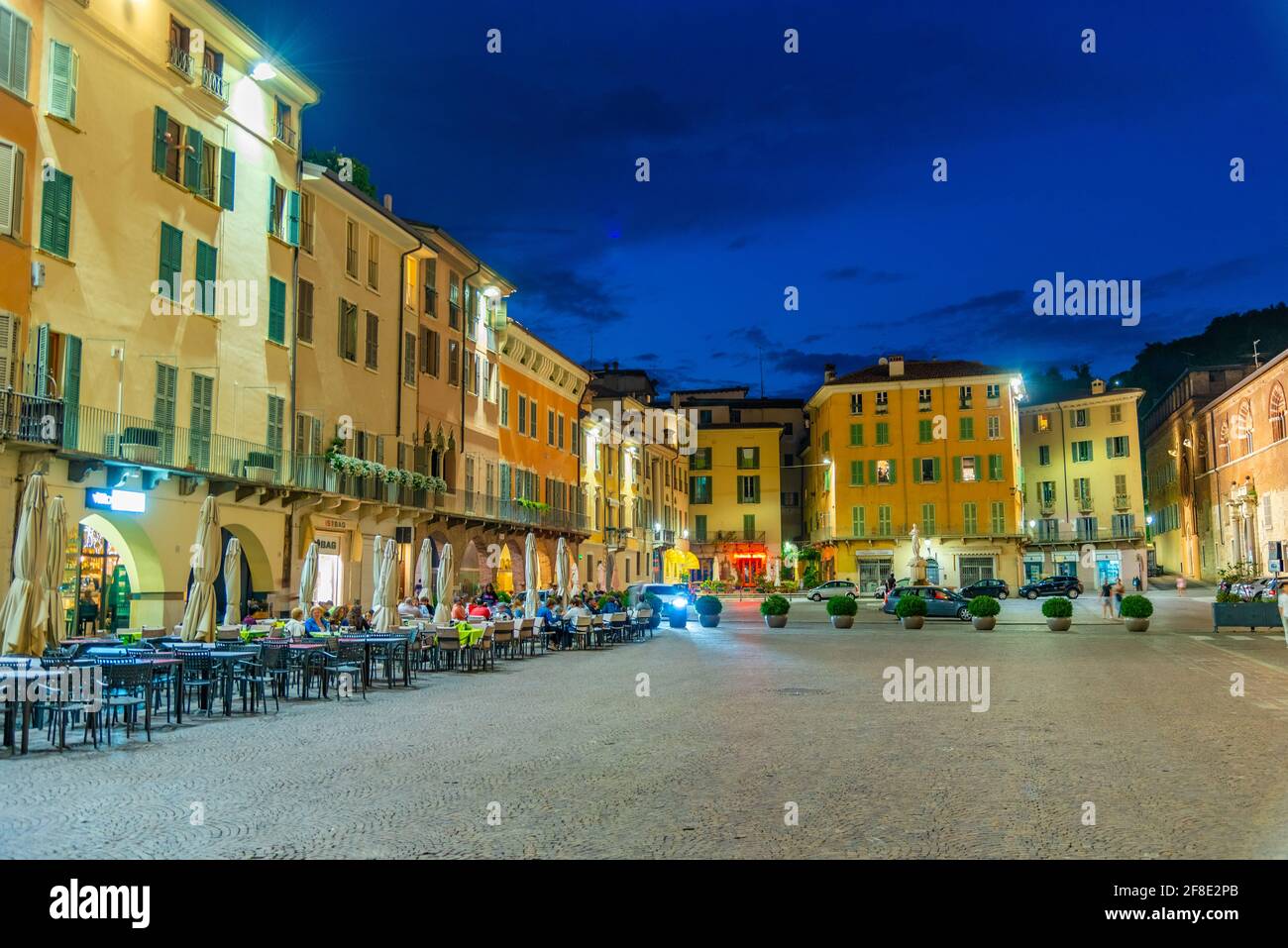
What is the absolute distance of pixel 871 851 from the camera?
661cm

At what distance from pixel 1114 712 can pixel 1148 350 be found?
3985 inches

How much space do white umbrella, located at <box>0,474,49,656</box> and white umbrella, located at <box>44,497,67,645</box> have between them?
112 mm

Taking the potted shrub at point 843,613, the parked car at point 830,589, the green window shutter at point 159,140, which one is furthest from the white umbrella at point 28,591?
the parked car at point 830,589

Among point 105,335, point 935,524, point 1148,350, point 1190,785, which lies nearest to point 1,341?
point 105,335

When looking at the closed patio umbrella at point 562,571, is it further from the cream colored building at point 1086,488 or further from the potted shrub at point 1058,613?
the cream colored building at point 1086,488

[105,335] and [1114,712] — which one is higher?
[105,335]

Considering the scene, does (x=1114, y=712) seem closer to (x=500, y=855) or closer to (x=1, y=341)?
(x=500, y=855)

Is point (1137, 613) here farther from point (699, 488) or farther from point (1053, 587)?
point (699, 488)

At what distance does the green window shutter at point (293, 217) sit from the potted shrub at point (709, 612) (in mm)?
18534

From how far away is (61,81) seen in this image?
2069 centimetres

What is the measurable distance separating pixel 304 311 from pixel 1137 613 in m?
26.1

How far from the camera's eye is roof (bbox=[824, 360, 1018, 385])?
235 ft

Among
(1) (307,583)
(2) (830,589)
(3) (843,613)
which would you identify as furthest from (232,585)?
(2) (830,589)
